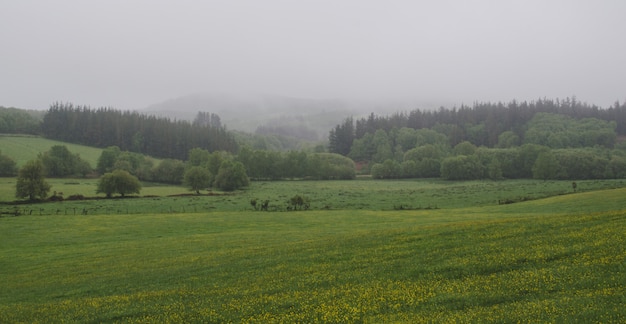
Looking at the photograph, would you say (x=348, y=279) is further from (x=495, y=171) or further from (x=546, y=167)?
(x=495, y=171)

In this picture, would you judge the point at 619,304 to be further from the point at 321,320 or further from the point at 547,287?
the point at 321,320

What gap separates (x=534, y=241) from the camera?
20.4m

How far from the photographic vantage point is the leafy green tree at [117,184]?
99.2 meters

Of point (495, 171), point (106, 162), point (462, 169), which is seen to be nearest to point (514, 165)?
point (495, 171)

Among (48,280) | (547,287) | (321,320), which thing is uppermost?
(547,287)

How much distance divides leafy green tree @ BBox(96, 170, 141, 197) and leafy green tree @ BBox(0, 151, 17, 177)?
61.3m

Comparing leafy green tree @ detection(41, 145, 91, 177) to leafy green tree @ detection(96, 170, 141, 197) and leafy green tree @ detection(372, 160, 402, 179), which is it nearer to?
leafy green tree @ detection(96, 170, 141, 197)

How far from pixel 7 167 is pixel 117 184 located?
219 feet

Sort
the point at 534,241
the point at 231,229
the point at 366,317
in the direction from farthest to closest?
1. the point at 231,229
2. the point at 534,241
3. the point at 366,317

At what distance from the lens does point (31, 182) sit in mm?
86938

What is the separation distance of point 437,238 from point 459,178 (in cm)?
14099

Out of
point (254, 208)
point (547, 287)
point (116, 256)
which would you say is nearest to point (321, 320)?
point (547, 287)

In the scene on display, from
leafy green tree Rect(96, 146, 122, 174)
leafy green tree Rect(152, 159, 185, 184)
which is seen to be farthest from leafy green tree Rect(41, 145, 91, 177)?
leafy green tree Rect(152, 159, 185, 184)

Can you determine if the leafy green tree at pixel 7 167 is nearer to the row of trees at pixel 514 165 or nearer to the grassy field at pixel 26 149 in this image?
the grassy field at pixel 26 149
